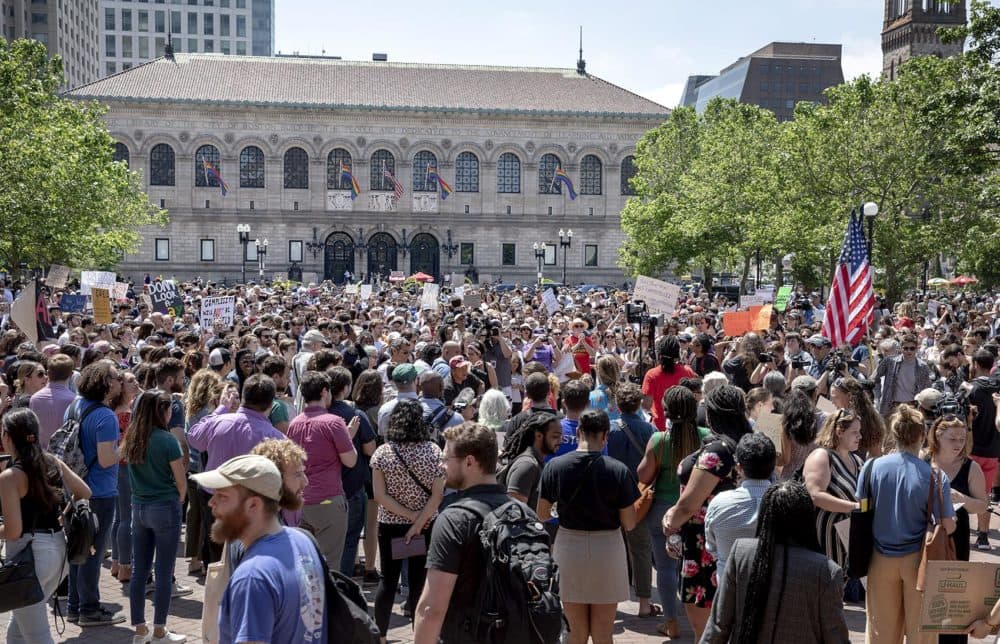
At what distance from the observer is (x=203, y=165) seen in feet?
246

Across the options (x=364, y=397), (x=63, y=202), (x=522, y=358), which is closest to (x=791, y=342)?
(x=522, y=358)

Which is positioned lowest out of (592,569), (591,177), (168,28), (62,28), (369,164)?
(592,569)

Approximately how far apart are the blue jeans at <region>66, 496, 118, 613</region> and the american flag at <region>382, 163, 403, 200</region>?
6767 centimetres

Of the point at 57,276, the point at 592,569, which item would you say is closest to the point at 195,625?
the point at 592,569

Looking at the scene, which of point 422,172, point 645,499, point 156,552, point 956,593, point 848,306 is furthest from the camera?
point 422,172

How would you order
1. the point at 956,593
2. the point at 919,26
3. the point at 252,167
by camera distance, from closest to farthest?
the point at 956,593, the point at 252,167, the point at 919,26

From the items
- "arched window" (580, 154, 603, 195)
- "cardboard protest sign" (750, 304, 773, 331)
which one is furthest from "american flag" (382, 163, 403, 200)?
"cardboard protest sign" (750, 304, 773, 331)

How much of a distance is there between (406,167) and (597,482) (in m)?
72.3

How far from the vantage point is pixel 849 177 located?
111 ft

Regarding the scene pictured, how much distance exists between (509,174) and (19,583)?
74.0 meters

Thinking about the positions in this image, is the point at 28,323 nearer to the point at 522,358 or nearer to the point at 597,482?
the point at 522,358

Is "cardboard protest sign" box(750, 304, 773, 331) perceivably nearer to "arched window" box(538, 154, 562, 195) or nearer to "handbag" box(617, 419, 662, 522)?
"handbag" box(617, 419, 662, 522)

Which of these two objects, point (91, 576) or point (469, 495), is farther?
point (91, 576)

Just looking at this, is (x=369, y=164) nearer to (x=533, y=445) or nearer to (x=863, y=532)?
(x=533, y=445)
